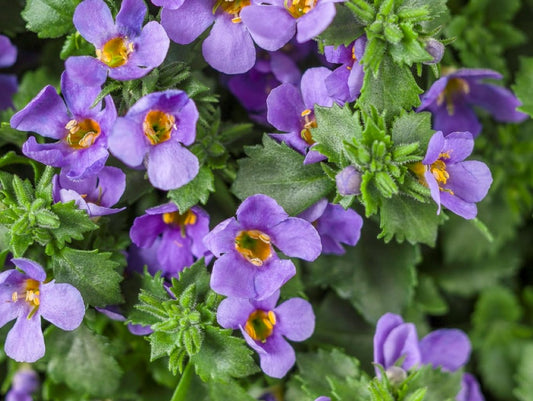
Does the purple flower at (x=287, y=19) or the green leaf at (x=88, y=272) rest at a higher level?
the purple flower at (x=287, y=19)

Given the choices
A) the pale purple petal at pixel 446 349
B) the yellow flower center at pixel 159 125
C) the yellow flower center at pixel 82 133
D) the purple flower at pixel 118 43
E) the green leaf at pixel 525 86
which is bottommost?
the pale purple petal at pixel 446 349

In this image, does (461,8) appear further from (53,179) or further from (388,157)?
(53,179)

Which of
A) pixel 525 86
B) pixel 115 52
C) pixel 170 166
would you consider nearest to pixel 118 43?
pixel 115 52

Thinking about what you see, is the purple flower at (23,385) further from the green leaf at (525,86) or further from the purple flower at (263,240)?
the green leaf at (525,86)

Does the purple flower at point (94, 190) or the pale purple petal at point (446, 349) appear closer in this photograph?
the purple flower at point (94, 190)

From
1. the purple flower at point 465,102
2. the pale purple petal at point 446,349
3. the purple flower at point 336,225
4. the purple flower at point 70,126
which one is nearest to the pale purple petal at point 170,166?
the purple flower at point 70,126

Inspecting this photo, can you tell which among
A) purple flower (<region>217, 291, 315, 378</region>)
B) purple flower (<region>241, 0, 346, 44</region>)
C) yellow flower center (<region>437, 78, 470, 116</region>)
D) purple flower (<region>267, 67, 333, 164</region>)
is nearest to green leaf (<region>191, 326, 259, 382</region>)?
purple flower (<region>217, 291, 315, 378</region>)
